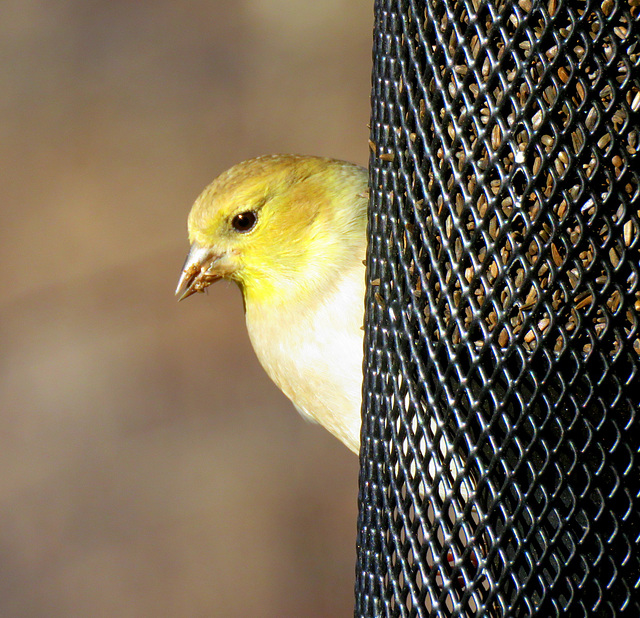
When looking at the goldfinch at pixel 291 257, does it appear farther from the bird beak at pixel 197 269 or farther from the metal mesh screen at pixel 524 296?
the metal mesh screen at pixel 524 296

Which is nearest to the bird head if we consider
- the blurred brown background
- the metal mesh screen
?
the metal mesh screen

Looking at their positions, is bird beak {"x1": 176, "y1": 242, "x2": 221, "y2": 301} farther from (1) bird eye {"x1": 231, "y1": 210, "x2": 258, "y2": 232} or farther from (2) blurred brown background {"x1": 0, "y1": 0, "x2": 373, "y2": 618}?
(2) blurred brown background {"x1": 0, "y1": 0, "x2": 373, "y2": 618}

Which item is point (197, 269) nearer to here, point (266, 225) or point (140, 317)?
point (266, 225)

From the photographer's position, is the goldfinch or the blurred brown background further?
the blurred brown background

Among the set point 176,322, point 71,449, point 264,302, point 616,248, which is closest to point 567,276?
point 616,248

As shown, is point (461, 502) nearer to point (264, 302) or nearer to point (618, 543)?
point (618, 543)

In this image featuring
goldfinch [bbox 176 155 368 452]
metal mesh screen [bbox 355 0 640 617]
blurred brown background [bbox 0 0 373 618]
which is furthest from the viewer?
blurred brown background [bbox 0 0 373 618]

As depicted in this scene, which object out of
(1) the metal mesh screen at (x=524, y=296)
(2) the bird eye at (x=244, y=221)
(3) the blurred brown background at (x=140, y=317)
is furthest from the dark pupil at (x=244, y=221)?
(3) the blurred brown background at (x=140, y=317)
